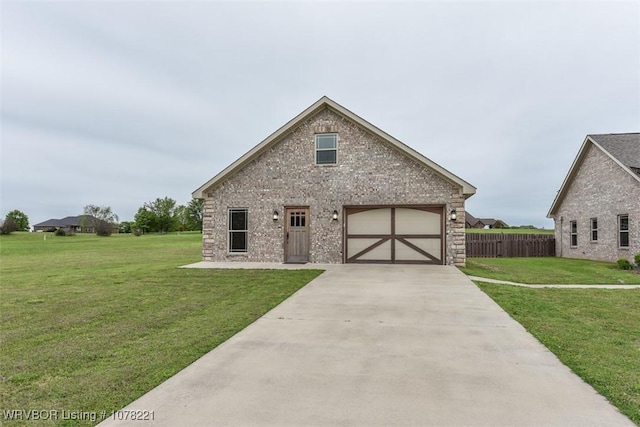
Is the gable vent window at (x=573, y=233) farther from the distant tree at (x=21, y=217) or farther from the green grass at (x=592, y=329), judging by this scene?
the distant tree at (x=21, y=217)

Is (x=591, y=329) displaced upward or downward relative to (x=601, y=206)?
downward

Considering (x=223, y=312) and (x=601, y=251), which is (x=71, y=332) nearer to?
(x=223, y=312)

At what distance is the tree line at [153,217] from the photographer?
7419cm

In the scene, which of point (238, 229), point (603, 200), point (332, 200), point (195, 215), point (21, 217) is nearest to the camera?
point (332, 200)

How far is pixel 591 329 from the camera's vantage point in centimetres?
523

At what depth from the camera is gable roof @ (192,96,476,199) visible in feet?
41.7

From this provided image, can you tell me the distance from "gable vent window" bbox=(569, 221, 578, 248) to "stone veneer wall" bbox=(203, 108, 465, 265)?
37.6 ft

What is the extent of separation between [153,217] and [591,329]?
263 ft

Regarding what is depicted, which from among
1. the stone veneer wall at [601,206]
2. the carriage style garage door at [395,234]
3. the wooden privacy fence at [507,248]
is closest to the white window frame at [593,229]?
the stone veneer wall at [601,206]

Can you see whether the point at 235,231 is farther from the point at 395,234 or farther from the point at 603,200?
→ the point at 603,200

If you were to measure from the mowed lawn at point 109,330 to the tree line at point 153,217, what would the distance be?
67.2m

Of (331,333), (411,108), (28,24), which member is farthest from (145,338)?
(411,108)

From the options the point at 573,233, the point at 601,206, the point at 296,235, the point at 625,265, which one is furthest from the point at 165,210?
the point at 625,265

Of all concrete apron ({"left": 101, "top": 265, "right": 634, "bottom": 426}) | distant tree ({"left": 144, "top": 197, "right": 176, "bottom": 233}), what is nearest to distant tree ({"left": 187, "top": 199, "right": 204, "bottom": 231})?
distant tree ({"left": 144, "top": 197, "right": 176, "bottom": 233})
